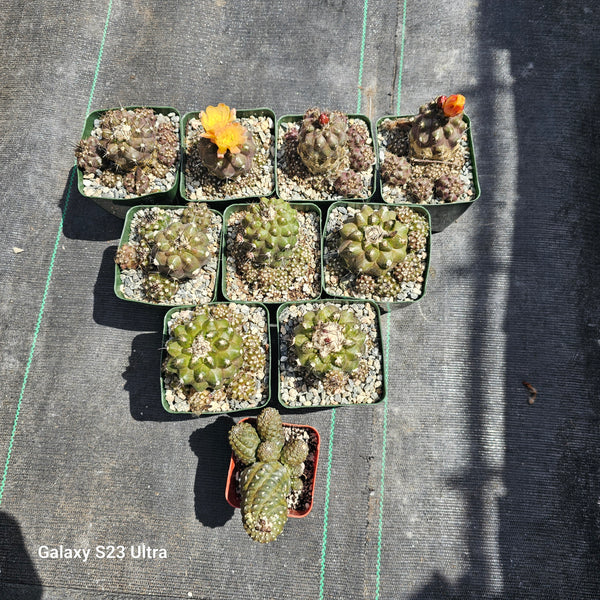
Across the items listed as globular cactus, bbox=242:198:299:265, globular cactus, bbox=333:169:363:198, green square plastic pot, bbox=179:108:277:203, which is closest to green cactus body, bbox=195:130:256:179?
green square plastic pot, bbox=179:108:277:203

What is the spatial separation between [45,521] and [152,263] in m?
2.70

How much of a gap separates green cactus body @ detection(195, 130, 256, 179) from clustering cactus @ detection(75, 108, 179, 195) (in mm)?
508

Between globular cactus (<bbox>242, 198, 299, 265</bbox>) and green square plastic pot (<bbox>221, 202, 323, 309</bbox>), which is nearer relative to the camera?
globular cactus (<bbox>242, 198, 299, 265</bbox>)

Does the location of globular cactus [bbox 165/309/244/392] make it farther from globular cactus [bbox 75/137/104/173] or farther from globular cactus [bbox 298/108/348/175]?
globular cactus [bbox 75/137/104/173]

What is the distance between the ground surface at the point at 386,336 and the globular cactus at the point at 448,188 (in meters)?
0.68

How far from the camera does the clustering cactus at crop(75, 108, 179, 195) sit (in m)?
3.85

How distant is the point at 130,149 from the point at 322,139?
5.70ft

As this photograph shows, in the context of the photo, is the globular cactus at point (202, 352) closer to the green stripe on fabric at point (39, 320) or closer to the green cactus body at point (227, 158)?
the green cactus body at point (227, 158)

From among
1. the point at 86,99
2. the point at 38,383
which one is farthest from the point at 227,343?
the point at 86,99

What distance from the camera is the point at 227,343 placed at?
3264 millimetres

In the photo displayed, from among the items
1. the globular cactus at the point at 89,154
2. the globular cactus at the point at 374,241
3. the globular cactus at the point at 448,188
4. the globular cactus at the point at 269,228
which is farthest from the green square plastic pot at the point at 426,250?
the globular cactus at the point at 89,154

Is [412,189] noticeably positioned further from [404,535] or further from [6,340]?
[6,340]

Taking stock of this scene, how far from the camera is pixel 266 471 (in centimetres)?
339

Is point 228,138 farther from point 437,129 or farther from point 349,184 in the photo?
point 437,129
